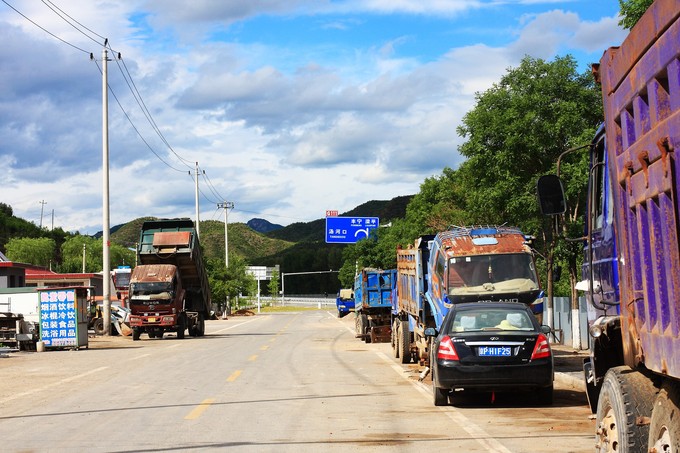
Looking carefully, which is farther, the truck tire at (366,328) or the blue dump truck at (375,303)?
the truck tire at (366,328)

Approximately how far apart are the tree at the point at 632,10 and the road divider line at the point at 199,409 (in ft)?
39.1

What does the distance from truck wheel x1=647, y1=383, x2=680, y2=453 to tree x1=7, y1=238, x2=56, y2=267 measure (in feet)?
429

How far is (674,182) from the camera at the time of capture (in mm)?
5531

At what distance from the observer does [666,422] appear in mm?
6062

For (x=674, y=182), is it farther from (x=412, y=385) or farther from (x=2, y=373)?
(x=2, y=373)

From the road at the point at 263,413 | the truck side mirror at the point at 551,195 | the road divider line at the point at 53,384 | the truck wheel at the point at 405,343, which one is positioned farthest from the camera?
the truck wheel at the point at 405,343

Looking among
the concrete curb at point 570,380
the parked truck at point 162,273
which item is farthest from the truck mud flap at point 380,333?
the concrete curb at point 570,380

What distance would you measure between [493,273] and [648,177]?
13.7 metres

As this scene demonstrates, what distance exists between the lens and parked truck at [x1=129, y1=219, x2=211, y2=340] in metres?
39.3

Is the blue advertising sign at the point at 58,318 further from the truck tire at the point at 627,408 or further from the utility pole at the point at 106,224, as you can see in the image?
the truck tire at the point at 627,408

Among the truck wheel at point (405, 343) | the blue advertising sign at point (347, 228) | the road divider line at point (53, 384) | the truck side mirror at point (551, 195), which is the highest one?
the blue advertising sign at point (347, 228)

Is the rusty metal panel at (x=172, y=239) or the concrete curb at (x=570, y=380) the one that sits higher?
the rusty metal panel at (x=172, y=239)

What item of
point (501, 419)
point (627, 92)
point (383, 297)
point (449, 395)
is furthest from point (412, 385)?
point (383, 297)

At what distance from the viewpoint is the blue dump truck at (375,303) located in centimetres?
3519
